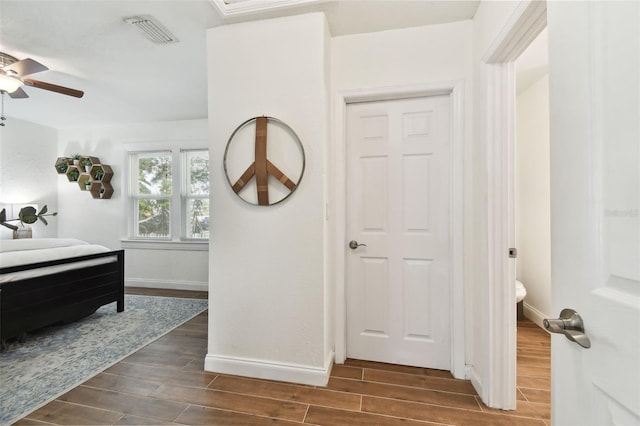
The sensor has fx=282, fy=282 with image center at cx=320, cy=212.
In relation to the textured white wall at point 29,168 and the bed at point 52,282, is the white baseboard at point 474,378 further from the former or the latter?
the textured white wall at point 29,168

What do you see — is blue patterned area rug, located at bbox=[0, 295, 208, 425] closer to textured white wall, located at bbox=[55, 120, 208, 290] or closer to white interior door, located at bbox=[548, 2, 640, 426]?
textured white wall, located at bbox=[55, 120, 208, 290]

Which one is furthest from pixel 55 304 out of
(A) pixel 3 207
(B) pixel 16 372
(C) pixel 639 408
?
(C) pixel 639 408

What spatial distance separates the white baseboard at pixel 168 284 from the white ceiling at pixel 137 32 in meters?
2.59

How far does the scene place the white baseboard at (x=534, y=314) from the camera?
2.78m

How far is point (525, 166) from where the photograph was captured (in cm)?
309

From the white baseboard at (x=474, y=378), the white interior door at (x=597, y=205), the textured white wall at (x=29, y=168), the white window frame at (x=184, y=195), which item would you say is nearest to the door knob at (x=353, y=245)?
the white baseboard at (x=474, y=378)

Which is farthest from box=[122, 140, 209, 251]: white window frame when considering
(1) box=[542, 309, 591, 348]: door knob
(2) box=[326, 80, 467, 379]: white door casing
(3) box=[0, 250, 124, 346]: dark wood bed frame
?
(1) box=[542, 309, 591, 348]: door knob

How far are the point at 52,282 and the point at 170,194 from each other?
203 cm

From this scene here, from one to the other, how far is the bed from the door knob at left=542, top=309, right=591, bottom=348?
3.49m

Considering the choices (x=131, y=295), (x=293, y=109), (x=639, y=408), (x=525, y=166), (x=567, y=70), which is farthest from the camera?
(x=131, y=295)

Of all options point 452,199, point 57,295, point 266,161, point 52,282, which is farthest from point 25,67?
point 452,199

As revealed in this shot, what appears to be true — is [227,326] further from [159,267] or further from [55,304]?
[159,267]

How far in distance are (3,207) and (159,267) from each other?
7.35 feet

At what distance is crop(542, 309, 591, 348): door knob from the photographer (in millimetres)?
614
